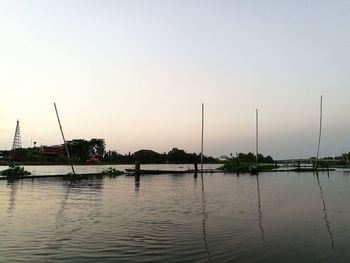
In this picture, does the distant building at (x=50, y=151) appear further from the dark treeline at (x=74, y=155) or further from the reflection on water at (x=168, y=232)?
the reflection on water at (x=168, y=232)

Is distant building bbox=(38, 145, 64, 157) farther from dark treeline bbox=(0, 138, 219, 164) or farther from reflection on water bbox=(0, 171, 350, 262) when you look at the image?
reflection on water bbox=(0, 171, 350, 262)

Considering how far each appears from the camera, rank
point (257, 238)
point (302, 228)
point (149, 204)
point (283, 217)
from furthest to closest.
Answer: point (149, 204) < point (283, 217) < point (302, 228) < point (257, 238)

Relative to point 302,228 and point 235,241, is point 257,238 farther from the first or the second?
point 302,228

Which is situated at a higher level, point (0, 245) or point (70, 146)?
point (70, 146)

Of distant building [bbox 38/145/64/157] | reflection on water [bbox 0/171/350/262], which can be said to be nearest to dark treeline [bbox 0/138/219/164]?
distant building [bbox 38/145/64/157]

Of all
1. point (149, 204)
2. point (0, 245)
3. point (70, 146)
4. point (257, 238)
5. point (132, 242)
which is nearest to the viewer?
point (0, 245)

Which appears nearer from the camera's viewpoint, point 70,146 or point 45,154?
point 45,154

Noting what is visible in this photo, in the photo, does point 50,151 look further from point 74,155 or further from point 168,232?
point 168,232

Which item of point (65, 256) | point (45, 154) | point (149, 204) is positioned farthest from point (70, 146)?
point (65, 256)

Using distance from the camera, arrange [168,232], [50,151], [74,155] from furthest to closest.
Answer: [74,155] → [50,151] → [168,232]

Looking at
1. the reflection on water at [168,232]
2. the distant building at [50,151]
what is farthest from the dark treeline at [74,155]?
the reflection on water at [168,232]

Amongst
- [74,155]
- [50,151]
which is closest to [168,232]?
[50,151]

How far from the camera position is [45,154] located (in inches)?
6447

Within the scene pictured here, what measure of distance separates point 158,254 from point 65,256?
2.42 meters
